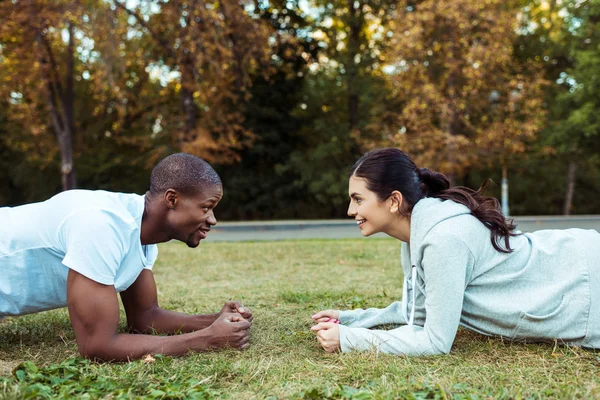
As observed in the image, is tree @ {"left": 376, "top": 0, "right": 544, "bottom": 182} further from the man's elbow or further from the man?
the man

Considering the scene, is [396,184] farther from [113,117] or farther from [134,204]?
[113,117]

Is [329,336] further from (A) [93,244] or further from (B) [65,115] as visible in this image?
(B) [65,115]

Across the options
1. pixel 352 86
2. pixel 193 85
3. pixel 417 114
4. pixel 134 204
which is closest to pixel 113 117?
pixel 193 85

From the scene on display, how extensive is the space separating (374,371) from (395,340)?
1.25 ft

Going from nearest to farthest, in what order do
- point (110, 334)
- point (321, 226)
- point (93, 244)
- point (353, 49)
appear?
point (93, 244), point (110, 334), point (321, 226), point (353, 49)

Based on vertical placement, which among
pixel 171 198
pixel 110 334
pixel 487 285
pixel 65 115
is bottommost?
pixel 110 334

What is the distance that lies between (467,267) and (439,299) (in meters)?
0.26

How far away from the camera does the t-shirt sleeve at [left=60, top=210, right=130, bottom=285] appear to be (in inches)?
117

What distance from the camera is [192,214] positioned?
11.0 feet

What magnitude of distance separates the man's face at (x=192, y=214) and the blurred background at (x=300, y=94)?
1556 cm

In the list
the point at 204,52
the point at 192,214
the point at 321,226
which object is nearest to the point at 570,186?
the point at 321,226

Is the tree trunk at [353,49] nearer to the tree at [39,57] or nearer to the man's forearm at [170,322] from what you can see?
the tree at [39,57]

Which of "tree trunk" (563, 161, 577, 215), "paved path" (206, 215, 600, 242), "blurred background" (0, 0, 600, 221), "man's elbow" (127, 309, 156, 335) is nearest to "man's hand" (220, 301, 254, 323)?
"man's elbow" (127, 309, 156, 335)

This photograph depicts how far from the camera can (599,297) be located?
317 cm
